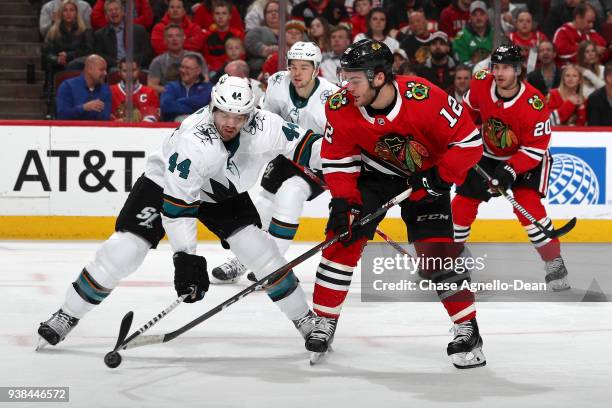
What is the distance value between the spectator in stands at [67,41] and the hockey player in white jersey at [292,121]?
2.39m

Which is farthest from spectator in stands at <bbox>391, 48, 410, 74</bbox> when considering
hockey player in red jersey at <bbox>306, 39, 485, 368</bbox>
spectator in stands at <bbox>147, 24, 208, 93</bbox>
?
hockey player in red jersey at <bbox>306, 39, 485, 368</bbox>

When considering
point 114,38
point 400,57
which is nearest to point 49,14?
point 114,38

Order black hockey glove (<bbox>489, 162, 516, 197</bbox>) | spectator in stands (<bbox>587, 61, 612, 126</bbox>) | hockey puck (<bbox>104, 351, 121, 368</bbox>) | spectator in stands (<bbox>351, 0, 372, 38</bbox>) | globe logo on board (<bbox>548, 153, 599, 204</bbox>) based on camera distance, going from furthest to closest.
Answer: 1. spectator in stands (<bbox>351, 0, 372, 38</bbox>)
2. spectator in stands (<bbox>587, 61, 612, 126</bbox>)
3. globe logo on board (<bbox>548, 153, 599, 204</bbox>)
4. black hockey glove (<bbox>489, 162, 516, 197</bbox>)
5. hockey puck (<bbox>104, 351, 121, 368</bbox>)

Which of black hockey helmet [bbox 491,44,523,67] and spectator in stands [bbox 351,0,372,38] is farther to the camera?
spectator in stands [bbox 351,0,372,38]

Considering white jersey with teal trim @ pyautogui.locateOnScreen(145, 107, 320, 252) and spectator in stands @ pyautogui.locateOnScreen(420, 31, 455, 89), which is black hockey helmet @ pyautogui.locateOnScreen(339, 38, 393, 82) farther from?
spectator in stands @ pyautogui.locateOnScreen(420, 31, 455, 89)

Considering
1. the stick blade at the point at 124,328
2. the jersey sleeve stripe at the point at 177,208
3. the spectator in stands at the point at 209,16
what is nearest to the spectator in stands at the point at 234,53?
the spectator in stands at the point at 209,16

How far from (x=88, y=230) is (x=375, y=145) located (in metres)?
4.29

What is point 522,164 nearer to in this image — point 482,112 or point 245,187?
point 482,112

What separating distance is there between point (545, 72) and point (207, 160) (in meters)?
4.79

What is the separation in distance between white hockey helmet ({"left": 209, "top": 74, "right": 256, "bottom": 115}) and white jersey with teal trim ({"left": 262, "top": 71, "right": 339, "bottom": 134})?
1.84 metres

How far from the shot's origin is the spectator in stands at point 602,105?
8148mm

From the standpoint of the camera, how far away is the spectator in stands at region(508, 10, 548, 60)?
827 cm

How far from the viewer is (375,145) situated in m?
4.09

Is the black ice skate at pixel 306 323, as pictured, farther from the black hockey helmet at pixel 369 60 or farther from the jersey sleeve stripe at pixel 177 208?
the black hockey helmet at pixel 369 60
